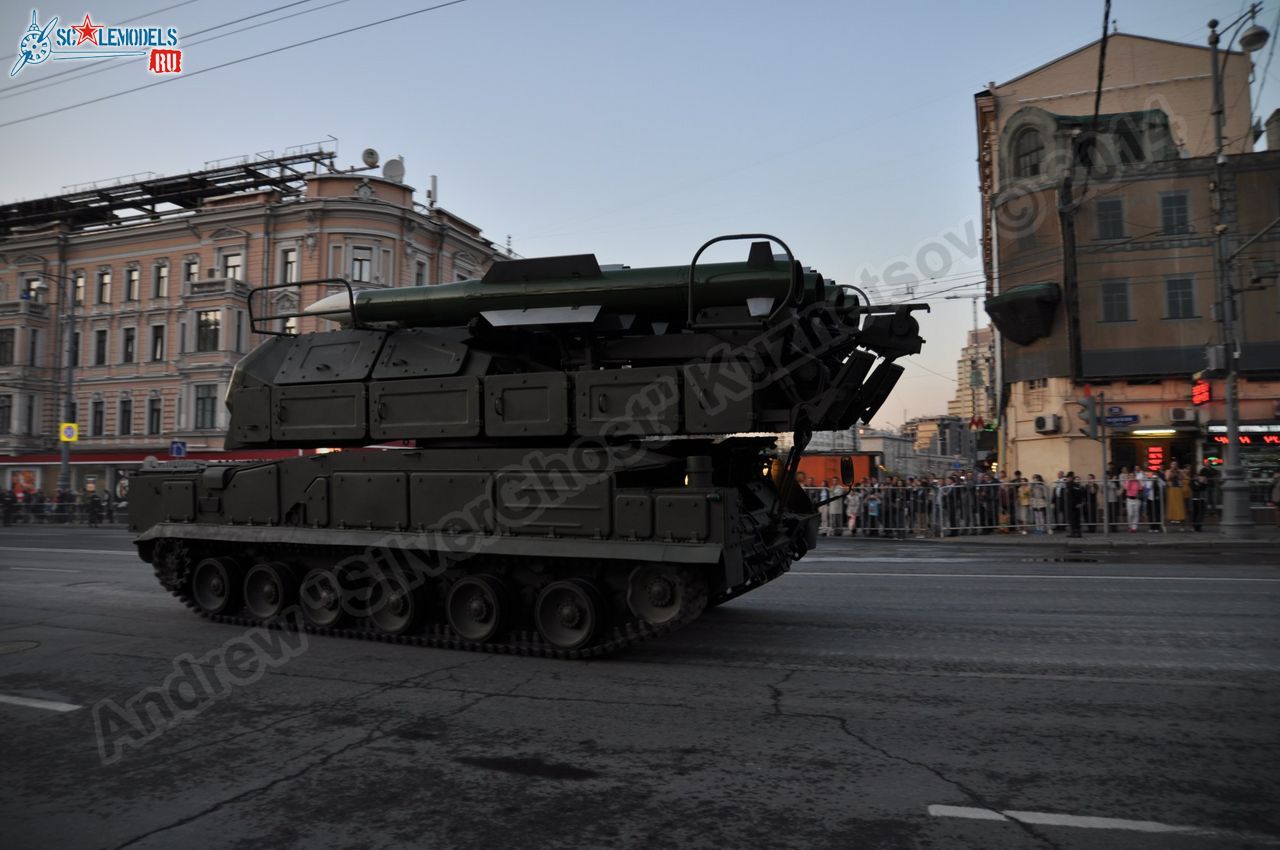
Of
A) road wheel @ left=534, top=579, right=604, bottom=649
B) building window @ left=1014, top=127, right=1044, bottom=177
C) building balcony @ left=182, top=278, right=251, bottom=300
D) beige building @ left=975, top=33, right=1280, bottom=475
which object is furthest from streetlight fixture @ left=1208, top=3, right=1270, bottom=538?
building balcony @ left=182, top=278, right=251, bottom=300

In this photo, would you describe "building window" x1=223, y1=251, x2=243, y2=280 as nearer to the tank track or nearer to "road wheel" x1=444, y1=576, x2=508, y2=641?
the tank track

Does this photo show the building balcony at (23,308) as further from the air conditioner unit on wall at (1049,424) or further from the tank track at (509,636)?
the air conditioner unit on wall at (1049,424)

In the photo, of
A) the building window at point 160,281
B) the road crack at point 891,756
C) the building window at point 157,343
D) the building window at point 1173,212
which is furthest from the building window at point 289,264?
the road crack at point 891,756

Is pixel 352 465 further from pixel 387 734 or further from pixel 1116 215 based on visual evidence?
pixel 1116 215

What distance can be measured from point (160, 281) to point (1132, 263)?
44.0m

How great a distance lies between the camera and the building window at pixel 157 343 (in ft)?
141

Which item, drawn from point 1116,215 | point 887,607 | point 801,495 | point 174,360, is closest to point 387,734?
point 801,495

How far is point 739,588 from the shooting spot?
7.46m

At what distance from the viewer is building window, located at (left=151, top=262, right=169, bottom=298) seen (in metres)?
42.9

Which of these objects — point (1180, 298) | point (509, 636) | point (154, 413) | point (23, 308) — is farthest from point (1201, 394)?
point (23, 308)

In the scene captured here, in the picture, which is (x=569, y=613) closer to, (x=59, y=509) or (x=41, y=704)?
(x=41, y=704)

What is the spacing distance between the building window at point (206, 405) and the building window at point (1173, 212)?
131ft

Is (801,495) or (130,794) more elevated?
(801,495)

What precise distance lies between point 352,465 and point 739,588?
3783mm
